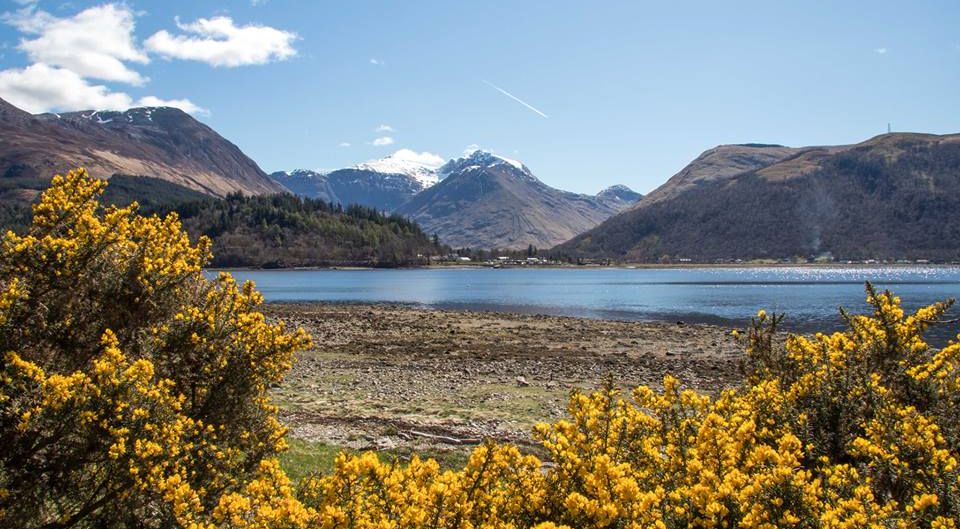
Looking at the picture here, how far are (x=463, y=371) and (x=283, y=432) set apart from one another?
23352 millimetres

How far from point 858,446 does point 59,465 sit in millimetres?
8549

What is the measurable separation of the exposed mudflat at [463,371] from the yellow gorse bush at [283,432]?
54.9 inches

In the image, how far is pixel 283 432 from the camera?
27.7ft

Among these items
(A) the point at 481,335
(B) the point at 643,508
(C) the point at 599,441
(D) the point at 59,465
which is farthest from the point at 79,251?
(A) the point at 481,335

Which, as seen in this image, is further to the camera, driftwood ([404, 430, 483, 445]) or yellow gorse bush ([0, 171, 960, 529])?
driftwood ([404, 430, 483, 445])

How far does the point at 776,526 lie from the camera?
436 cm

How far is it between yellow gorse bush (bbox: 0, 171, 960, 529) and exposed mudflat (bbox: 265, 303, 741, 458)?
1395 mm

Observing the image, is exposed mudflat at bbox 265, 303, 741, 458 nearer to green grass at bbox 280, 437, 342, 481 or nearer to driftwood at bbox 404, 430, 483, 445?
driftwood at bbox 404, 430, 483, 445

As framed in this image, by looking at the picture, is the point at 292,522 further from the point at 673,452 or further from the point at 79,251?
the point at 79,251

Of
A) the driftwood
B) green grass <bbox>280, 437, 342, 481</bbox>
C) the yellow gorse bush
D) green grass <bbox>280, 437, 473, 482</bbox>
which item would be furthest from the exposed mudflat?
the yellow gorse bush

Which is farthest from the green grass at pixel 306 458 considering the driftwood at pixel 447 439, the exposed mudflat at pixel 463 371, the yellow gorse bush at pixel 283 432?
the yellow gorse bush at pixel 283 432

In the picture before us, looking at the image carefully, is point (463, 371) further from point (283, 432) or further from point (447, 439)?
point (283, 432)

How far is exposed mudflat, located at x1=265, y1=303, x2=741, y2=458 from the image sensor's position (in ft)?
60.2

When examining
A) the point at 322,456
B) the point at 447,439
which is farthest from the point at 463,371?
the point at 322,456
